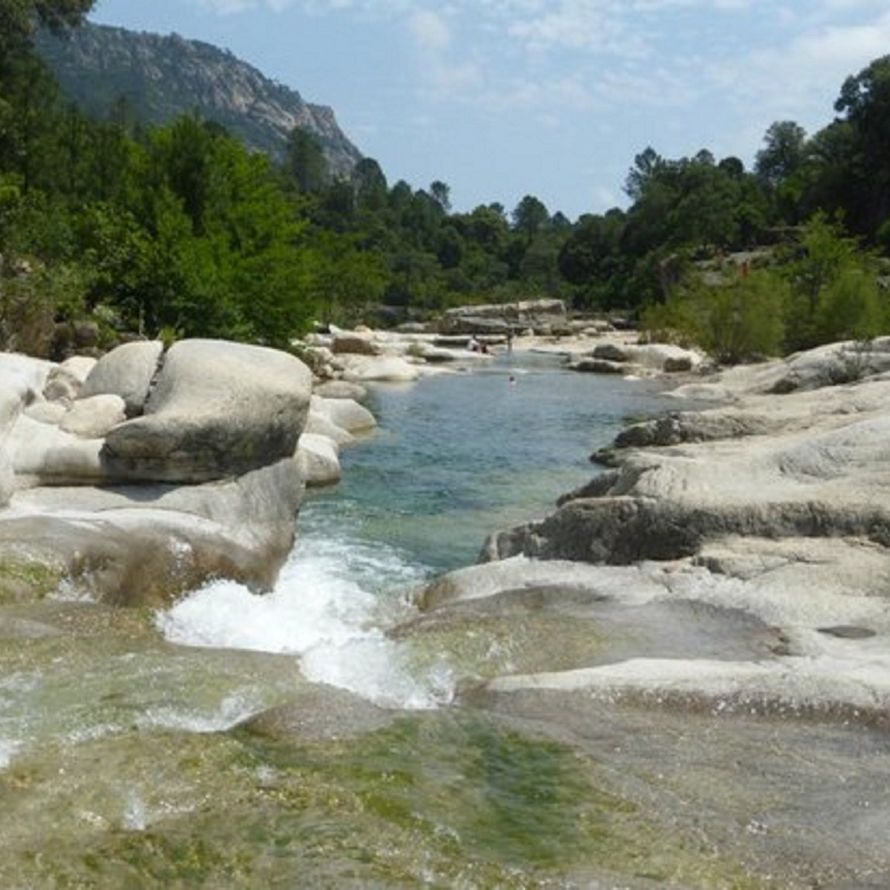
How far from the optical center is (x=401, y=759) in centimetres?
827

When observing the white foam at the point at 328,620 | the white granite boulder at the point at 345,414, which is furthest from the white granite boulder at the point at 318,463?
the white granite boulder at the point at 345,414

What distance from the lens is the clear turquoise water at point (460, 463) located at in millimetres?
19109

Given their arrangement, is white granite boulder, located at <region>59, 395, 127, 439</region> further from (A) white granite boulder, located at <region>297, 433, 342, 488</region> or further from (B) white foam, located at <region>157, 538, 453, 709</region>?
(A) white granite boulder, located at <region>297, 433, 342, 488</region>

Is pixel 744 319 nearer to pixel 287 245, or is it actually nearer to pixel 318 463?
pixel 287 245

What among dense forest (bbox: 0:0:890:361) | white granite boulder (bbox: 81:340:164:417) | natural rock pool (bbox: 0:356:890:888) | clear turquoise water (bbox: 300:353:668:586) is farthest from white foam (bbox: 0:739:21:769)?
dense forest (bbox: 0:0:890:361)

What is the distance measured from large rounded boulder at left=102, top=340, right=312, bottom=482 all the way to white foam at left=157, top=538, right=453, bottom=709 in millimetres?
1764

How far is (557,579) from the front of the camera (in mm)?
13445

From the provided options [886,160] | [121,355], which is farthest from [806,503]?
[886,160]

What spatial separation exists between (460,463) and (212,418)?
11.3 m

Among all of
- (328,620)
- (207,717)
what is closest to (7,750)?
(207,717)

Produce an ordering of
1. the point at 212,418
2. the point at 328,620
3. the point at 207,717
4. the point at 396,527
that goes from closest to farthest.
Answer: the point at 207,717 → the point at 328,620 → the point at 212,418 → the point at 396,527

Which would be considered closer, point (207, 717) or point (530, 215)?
point (207, 717)

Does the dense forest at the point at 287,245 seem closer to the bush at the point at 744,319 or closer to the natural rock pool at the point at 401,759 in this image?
the bush at the point at 744,319

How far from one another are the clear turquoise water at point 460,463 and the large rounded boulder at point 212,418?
2.53 m
